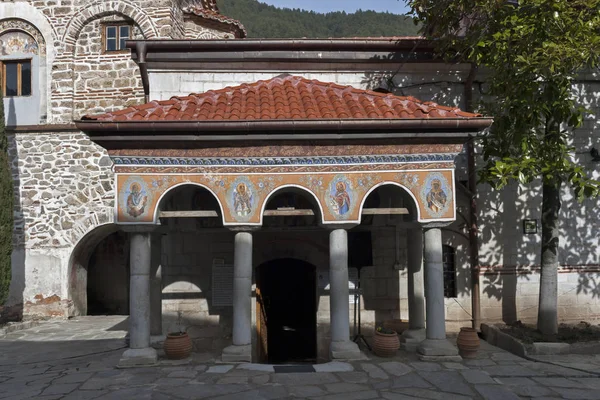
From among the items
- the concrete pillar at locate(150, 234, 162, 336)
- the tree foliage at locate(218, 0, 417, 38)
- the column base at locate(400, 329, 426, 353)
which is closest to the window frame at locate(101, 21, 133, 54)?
the concrete pillar at locate(150, 234, 162, 336)

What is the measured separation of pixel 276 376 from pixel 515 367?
123 inches

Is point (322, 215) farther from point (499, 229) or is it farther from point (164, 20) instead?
point (164, 20)

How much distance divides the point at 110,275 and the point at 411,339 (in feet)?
32.9

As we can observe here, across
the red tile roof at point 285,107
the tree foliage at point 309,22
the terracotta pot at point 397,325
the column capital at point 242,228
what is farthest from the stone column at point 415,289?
the tree foliage at point 309,22

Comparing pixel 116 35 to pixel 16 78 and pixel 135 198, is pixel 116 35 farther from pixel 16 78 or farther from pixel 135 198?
pixel 135 198

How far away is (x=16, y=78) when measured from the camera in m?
→ 12.7

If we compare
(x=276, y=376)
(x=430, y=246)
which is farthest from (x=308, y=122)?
(x=276, y=376)

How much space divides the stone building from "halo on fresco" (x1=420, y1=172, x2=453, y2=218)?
0.09ft

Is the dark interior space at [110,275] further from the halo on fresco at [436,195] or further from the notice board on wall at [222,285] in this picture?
the halo on fresco at [436,195]

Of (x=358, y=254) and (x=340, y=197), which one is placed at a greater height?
(x=340, y=197)

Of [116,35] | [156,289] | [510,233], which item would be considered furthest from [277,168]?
[116,35]

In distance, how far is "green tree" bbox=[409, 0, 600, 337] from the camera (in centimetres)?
687

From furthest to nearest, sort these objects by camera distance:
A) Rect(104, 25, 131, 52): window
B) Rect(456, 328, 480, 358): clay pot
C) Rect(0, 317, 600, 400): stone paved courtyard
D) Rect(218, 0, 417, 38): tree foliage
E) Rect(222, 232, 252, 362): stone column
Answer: Rect(218, 0, 417, 38): tree foliage < Rect(104, 25, 131, 52): window < Rect(456, 328, 480, 358): clay pot < Rect(222, 232, 252, 362): stone column < Rect(0, 317, 600, 400): stone paved courtyard

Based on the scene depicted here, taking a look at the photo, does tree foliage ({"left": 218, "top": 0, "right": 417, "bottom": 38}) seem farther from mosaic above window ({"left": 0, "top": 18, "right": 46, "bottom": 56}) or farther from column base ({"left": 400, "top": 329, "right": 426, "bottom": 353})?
column base ({"left": 400, "top": 329, "right": 426, "bottom": 353})
